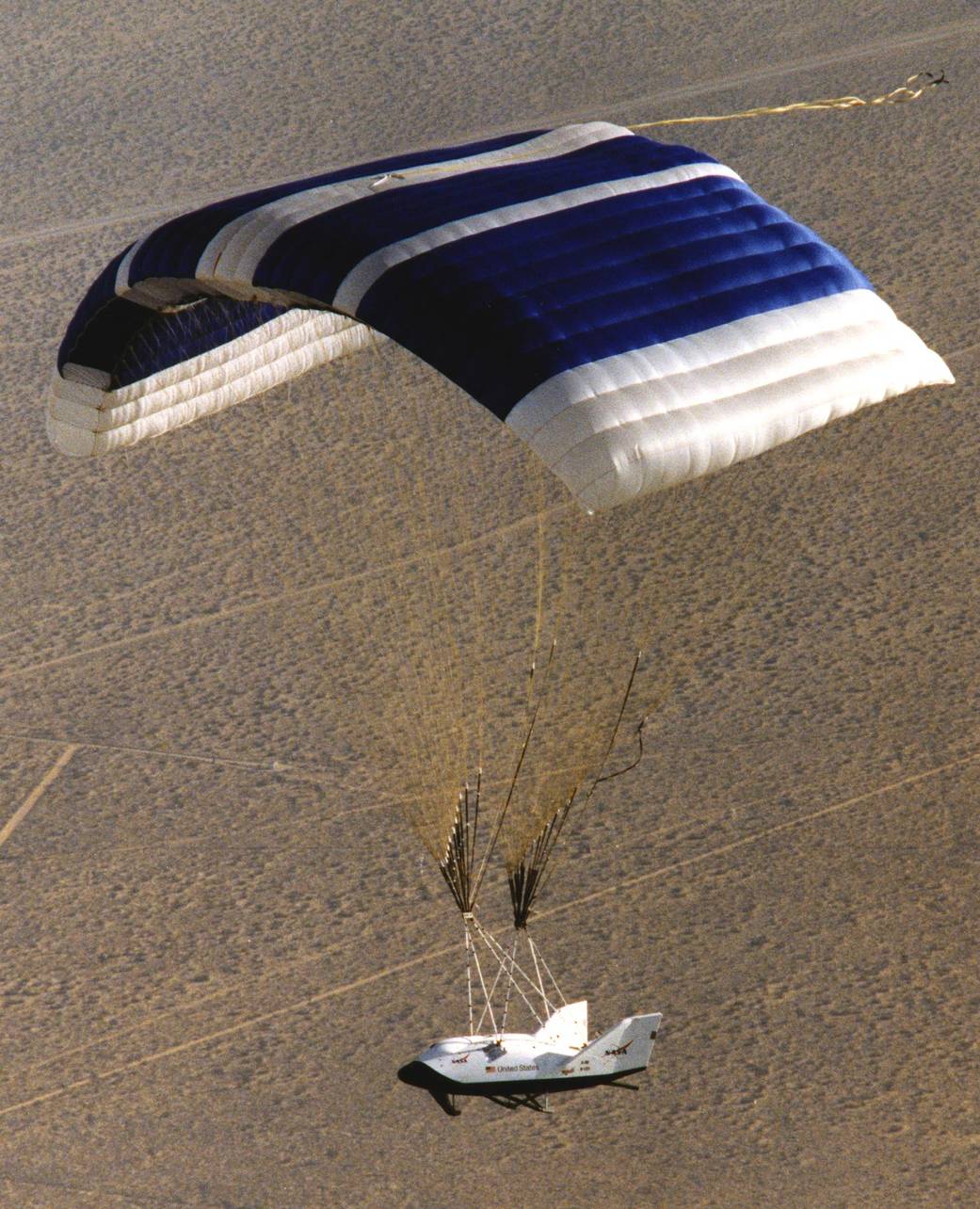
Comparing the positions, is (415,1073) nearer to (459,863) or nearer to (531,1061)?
(531,1061)

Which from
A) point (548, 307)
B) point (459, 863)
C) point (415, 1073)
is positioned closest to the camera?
point (548, 307)

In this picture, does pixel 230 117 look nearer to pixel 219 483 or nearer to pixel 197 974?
pixel 219 483

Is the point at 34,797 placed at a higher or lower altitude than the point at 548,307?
lower

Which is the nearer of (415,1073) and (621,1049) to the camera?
(415,1073)

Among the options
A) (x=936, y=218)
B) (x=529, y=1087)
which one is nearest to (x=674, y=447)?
(x=529, y=1087)

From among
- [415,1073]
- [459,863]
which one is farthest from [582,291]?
[415,1073]

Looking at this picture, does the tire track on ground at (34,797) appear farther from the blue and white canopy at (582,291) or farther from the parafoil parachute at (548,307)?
the blue and white canopy at (582,291)

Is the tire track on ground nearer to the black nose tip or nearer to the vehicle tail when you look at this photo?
the black nose tip

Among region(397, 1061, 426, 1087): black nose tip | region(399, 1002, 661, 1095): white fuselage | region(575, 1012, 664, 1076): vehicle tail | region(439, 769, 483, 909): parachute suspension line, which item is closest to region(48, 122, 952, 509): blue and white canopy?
region(439, 769, 483, 909): parachute suspension line
